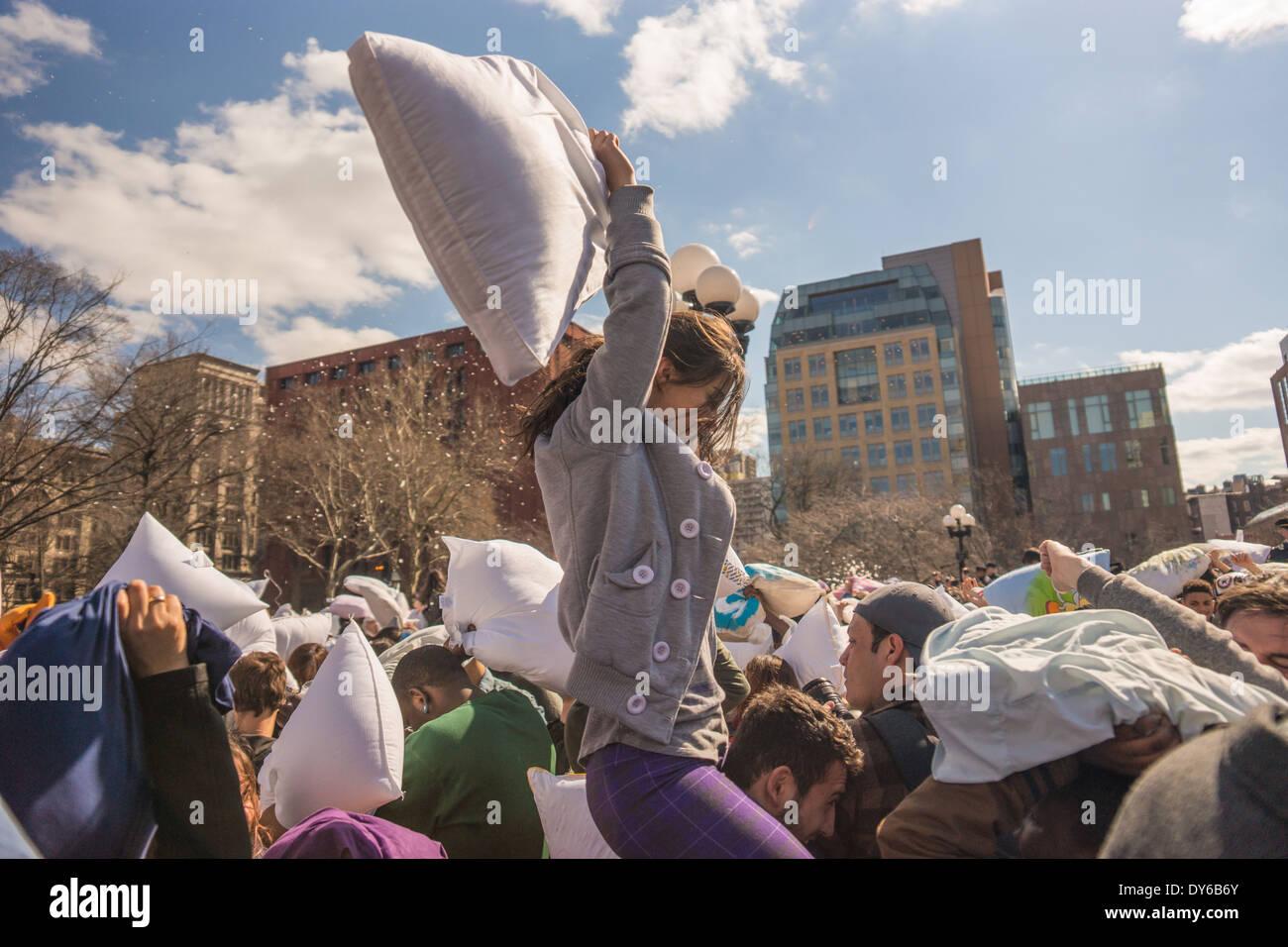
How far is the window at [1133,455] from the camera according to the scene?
59.2 metres

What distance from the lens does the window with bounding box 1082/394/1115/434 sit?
60.4 m

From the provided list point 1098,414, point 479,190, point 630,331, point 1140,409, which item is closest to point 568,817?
point 630,331

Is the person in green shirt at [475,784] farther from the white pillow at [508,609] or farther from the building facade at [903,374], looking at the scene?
the building facade at [903,374]

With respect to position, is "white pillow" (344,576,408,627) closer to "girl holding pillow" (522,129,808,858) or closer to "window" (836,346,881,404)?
"girl holding pillow" (522,129,808,858)

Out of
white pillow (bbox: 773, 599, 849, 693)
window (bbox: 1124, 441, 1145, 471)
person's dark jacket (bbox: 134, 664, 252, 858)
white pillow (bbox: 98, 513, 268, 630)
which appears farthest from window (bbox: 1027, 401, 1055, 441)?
person's dark jacket (bbox: 134, 664, 252, 858)

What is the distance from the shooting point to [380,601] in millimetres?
9680

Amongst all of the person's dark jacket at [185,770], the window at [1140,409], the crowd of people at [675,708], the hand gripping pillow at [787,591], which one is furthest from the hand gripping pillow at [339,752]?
the window at [1140,409]

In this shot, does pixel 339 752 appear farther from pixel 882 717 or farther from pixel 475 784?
pixel 882 717

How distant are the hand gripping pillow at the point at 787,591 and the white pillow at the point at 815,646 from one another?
0.35 m

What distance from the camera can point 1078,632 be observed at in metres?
1.63

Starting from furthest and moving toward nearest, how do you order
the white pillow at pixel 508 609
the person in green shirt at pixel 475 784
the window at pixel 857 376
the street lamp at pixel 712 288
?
the window at pixel 857 376 → the street lamp at pixel 712 288 → the white pillow at pixel 508 609 → the person in green shirt at pixel 475 784
